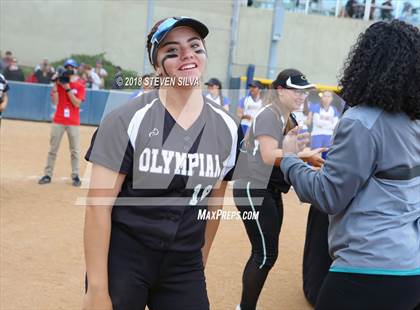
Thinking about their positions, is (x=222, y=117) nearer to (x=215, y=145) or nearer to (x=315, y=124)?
(x=215, y=145)

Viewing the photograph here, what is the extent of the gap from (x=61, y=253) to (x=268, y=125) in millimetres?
2813

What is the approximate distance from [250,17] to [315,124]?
47.8 ft

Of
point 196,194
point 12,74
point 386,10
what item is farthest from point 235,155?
point 386,10

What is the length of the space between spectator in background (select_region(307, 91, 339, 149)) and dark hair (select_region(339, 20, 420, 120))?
7735mm

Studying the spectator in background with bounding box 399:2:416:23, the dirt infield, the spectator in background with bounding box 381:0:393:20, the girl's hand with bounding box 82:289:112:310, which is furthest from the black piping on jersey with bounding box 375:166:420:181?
the spectator in background with bounding box 399:2:416:23

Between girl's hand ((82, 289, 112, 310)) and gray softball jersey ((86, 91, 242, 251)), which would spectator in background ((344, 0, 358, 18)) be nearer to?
gray softball jersey ((86, 91, 242, 251))

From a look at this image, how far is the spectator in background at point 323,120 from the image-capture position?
1022 centimetres

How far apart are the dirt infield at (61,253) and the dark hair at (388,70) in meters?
2.75

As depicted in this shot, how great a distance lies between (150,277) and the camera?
2.45 meters

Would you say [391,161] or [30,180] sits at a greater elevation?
[391,161]

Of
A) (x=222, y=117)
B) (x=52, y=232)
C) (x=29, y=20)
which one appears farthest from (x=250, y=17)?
(x=222, y=117)

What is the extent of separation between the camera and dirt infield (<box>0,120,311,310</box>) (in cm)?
463

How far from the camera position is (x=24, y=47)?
1003 inches

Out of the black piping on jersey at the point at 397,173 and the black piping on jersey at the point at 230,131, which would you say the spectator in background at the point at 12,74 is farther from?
the black piping on jersey at the point at 397,173
